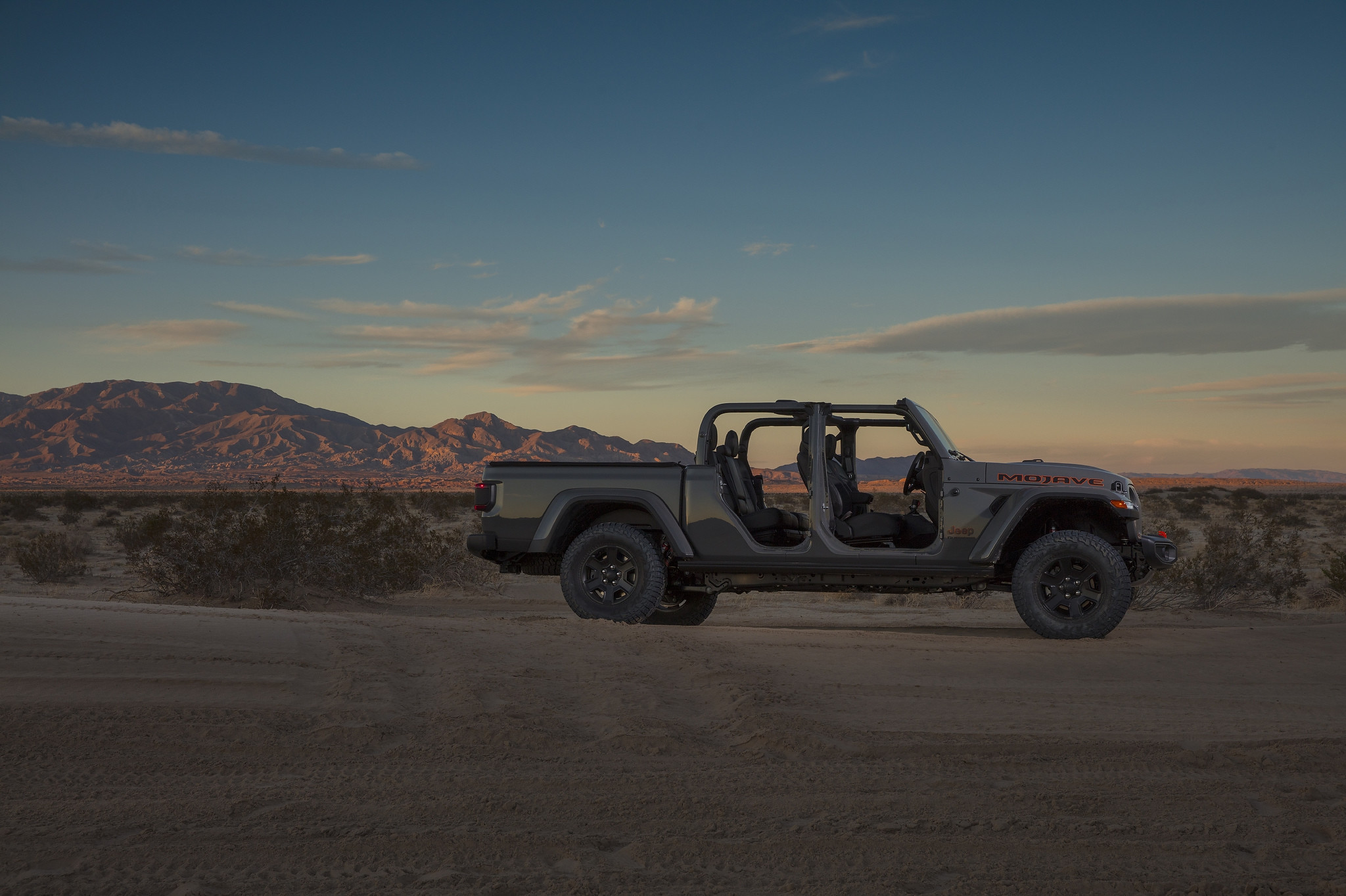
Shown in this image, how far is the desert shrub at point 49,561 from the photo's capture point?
18.7 metres

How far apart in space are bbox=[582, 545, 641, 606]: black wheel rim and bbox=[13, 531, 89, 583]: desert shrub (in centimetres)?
1274


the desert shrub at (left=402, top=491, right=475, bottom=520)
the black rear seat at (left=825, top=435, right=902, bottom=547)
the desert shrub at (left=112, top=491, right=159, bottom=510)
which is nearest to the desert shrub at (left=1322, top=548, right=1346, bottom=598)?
the black rear seat at (left=825, top=435, right=902, bottom=547)

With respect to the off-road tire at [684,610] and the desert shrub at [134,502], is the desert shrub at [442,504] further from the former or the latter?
the off-road tire at [684,610]

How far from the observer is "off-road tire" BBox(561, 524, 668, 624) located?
10227mm

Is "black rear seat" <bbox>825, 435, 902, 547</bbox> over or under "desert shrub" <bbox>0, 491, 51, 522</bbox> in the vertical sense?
over

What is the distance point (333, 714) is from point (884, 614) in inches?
405

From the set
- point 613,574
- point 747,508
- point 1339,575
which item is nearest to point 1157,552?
point 747,508

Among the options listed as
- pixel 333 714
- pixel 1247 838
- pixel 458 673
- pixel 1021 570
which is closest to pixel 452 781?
pixel 333 714

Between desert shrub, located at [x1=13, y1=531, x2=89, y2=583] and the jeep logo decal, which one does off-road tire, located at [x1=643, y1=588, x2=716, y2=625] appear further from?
desert shrub, located at [x1=13, y1=531, x2=89, y2=583]

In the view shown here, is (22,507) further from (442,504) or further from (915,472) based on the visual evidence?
(915,472)

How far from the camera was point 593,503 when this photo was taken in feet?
35.1

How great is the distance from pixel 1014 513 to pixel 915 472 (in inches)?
52.4

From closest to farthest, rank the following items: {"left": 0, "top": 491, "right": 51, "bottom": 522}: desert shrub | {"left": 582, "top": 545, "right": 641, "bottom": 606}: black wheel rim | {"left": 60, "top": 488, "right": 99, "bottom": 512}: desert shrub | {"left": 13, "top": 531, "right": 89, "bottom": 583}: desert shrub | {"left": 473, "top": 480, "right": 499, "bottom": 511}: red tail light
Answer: {"left": 582, "top": 545, "right": 641, "bottom": 606}: black wheel rim → {"left": 473, "top": 480, "right": 499, "bottom": 511}: red tail light → {"left": 13, "top": 531, "right": 89, "bottom": 583}: desert shrub → {"left": 0, "top": 491, "right": 51, "bottom": 522}: desert shrub → {"left": 60, "top": 488, "right": 99, "bottom": 512}: desert shrub

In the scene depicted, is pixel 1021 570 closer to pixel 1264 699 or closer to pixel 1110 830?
pixel 1264 699
